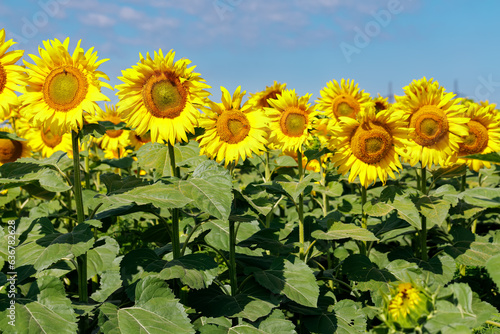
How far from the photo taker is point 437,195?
3.28m

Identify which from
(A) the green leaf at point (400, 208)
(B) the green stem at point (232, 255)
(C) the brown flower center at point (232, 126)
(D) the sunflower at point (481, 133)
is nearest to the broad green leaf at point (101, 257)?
(B) the green stem at point (232, 255)

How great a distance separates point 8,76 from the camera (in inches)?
95.5

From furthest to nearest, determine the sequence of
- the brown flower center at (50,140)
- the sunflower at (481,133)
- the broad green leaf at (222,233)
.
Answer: the brown flower center at (50,140), the sunflower at (481,133), the broad green leaf at (222,233)

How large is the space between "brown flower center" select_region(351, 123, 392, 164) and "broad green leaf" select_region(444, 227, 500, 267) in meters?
0.99

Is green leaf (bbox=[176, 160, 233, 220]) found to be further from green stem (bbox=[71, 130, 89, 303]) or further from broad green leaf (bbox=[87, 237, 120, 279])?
broad green leaf (bbox=[87, 237, 120, 279])

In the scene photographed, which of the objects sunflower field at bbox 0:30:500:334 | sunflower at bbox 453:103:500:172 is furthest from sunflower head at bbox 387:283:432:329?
sunflower at bbox 453:103:500:172

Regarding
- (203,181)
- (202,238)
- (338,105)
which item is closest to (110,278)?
(202,238)

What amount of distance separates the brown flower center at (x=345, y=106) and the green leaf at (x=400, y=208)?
1577 mm

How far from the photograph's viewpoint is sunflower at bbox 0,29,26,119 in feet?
7.85

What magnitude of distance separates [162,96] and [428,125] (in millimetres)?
1903

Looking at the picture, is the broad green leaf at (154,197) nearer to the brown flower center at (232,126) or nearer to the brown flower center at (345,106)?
the brown flower center at (232,126)

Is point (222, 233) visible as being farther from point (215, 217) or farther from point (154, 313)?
point (154, 313)

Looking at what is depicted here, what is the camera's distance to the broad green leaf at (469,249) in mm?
3213

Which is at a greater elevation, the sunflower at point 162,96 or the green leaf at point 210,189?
the sunflower at point 162,96
